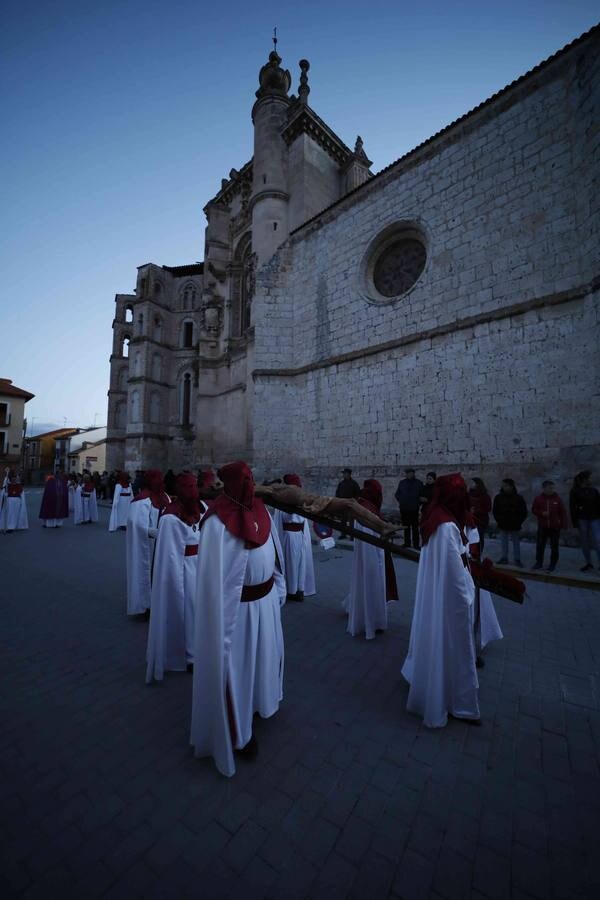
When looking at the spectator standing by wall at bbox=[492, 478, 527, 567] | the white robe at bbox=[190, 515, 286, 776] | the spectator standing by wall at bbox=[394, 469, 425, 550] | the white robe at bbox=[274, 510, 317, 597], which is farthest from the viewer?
the spectator standing by wall at bbox=[394, 469, 425, 550]

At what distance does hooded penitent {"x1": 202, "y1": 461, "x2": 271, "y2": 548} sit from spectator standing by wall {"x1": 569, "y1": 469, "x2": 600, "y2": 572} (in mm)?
6372

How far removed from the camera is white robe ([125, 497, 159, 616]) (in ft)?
15.6

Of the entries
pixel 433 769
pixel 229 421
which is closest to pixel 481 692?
pixel 433 769

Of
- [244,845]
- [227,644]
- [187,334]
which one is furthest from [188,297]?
[244,845]

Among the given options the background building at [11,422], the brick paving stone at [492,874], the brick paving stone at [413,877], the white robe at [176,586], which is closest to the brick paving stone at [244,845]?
the brick paving stone at [413,877]

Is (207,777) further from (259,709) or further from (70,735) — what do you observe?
(70,735)

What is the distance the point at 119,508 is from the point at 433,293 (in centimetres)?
1207

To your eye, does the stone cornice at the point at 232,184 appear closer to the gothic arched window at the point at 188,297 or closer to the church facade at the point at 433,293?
the church facade at the point at 433,293

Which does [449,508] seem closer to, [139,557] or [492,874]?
[492,874]

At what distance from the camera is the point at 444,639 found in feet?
9.15

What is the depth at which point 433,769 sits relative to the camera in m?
2.25

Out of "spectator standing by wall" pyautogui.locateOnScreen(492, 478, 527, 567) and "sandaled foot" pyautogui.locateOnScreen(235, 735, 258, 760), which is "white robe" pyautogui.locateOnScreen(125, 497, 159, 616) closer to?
"sandaled foot" pyautogui.locateOnScreen(235, 735, 258, 760)

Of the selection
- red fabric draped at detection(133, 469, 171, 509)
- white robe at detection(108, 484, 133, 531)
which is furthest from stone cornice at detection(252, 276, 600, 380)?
red fabric draped at detection(133, 469, 171, 509)

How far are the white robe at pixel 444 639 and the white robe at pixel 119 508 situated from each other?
1118 centimetres
